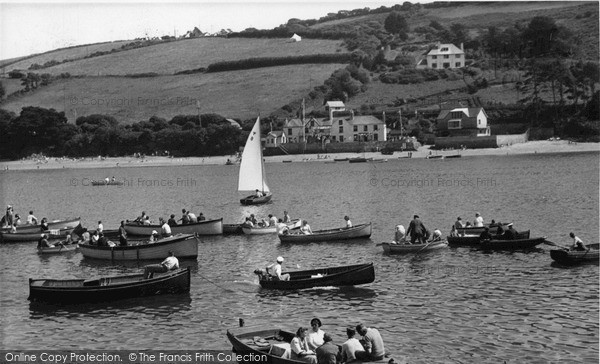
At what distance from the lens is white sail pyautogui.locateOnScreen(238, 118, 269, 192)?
7794 cm

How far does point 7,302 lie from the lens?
40.1 meters

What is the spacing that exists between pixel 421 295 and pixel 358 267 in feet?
11.4

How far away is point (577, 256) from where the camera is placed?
41812mm

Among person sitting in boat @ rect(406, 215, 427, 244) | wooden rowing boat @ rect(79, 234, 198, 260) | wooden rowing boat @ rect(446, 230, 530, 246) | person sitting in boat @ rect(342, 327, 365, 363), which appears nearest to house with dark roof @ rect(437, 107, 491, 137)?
wooden rowing boat @ rect(446, 230, 530, 246)

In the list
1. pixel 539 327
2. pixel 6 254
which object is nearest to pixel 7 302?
pixel 6 254

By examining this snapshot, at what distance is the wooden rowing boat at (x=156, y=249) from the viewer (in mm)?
48406

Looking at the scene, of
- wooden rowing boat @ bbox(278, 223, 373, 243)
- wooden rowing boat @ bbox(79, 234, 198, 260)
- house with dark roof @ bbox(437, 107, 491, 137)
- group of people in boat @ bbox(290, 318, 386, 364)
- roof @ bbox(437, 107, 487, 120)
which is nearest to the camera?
group of people in boat @ bbox(290, 318, 386, 364)

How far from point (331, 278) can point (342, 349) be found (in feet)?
45.4

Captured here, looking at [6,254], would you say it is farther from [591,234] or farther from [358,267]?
[591,234]

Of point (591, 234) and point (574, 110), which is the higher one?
point (574, 110)

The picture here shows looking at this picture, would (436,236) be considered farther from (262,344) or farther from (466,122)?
(466,122)

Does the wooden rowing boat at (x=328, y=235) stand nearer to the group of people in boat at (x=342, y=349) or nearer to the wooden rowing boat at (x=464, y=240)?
the wooden rowing boat at (x=464, y=240)

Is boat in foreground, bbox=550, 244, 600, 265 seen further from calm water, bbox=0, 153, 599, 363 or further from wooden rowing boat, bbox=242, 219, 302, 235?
wooden rowing boat, bbox=242, 219, 302, 235

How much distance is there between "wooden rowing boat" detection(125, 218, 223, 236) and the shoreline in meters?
113
